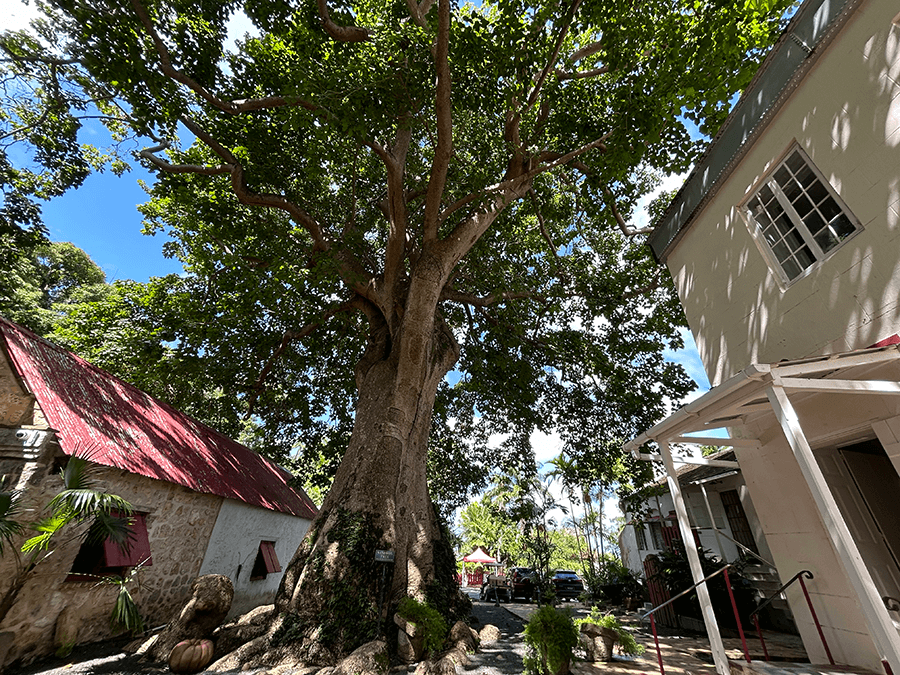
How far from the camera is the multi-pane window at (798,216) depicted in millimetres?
4348

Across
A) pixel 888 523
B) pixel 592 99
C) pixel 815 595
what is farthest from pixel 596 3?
pixel 815 595

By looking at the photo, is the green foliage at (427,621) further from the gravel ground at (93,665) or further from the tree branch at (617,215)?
the tree branch at (617,215)

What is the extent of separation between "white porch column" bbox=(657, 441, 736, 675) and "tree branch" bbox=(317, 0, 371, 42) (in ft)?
27.8

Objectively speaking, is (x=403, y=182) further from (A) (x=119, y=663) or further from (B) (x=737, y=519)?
(B) (x=737, y=519)

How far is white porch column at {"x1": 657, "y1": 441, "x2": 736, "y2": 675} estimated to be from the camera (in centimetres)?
380

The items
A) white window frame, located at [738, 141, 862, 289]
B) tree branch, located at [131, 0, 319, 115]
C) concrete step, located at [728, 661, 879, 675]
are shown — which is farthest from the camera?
tree branch, located at [131, 0, 319, 115]

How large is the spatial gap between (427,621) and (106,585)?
536 cm

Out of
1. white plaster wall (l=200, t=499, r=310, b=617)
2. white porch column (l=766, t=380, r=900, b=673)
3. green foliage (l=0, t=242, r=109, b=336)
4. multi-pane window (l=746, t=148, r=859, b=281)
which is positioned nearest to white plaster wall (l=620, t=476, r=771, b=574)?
multi-pane window (l=746, t=148, r=859, b=281)

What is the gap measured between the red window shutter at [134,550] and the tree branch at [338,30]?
344 inches

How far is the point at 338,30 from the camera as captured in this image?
7.07 meters

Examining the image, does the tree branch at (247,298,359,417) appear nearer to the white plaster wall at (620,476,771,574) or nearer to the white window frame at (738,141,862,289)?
the white window frame at (738,141,862,289)

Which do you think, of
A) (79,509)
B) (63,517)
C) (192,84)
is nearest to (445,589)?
(79,509)

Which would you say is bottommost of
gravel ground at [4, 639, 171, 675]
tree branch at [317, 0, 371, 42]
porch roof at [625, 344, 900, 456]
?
gravel ground at [4, 639, 171, 675]

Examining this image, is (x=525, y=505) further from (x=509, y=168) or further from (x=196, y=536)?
(x=509, y=168)
